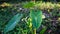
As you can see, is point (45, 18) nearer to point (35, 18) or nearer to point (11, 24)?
point (11, 24)

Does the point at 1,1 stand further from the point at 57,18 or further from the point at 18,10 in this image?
the point at 57,18

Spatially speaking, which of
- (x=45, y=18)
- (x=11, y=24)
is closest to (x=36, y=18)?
(x=11, y=24)

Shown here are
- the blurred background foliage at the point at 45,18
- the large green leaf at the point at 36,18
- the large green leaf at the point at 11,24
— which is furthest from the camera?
the blurred background foliage at the point at 45,18

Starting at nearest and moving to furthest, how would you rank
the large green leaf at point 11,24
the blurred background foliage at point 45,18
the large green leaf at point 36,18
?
the large green leaf at point 36,18 → the large green leaf at point 11,24 → the blurred background foliage at point 45,18

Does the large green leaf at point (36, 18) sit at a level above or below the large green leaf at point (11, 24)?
above

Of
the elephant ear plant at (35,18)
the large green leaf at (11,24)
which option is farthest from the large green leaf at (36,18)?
the large green leaf at (11,24)

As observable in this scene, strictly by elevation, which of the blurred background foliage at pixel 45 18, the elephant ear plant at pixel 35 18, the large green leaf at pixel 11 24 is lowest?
the blurred background foliage at pixel 45 18

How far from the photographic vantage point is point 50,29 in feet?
11.2

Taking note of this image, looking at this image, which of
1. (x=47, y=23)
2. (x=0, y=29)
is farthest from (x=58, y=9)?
(x=0, y=29)

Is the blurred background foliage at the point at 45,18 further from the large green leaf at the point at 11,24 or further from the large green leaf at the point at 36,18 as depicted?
the large green leaf at the point at 36,18

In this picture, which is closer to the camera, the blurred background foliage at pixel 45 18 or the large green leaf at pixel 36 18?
the large green leaf at pixel 36 18

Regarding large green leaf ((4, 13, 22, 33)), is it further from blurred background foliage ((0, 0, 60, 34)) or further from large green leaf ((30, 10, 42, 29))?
blurred background foliage ((0, 0, 60, 34))

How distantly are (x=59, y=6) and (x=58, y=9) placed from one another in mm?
254

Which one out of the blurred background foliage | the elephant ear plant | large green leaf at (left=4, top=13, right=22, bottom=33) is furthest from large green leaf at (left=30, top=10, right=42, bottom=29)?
the blurred background foliage
